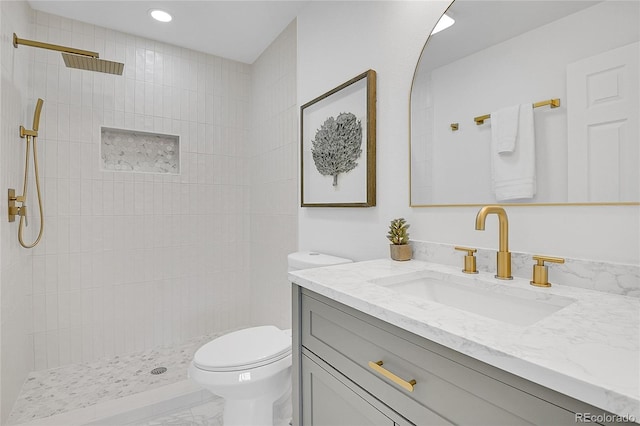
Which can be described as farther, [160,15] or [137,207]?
[137,207]

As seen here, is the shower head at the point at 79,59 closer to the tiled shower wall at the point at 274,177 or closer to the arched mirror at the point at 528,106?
the tiled shower wall at the point at 274,177

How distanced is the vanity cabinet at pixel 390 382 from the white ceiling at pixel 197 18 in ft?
6.33

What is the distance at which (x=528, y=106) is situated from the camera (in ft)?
3.22

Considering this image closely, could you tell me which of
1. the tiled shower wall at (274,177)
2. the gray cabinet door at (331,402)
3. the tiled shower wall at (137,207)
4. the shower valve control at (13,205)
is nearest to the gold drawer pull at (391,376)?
the gray cabinet door at (331,402)

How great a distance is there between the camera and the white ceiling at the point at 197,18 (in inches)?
81.6

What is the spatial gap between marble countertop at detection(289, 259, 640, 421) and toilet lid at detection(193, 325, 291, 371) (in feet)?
2.19

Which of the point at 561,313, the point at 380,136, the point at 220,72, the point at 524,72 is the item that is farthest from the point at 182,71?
the point at 561,313

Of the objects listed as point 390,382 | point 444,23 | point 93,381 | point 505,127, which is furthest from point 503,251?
point 93,381

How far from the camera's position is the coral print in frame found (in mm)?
1524

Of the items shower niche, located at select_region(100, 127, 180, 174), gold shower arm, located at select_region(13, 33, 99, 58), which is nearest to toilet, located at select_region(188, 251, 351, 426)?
shower niche, located at select_region(100, 127, 180, 174)

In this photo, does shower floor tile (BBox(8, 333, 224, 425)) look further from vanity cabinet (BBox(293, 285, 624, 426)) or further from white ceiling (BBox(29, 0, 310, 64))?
white ceiling (BBox(29, 0, 310, 64))

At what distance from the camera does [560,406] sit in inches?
18.2

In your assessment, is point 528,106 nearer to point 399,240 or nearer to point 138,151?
point 399,240

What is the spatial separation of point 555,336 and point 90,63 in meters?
2.45
